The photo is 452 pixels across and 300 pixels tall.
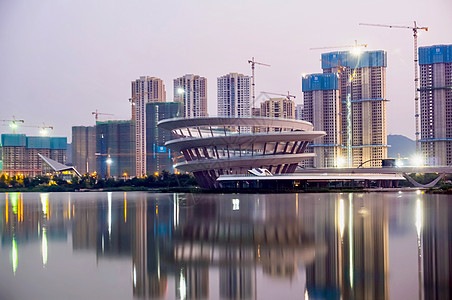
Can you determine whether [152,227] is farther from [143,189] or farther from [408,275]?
[143,189]

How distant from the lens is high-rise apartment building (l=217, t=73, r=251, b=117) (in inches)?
5320

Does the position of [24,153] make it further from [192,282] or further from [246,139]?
[192,282]

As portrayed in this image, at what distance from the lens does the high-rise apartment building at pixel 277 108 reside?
13162 cm

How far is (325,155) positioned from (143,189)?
4141 cm

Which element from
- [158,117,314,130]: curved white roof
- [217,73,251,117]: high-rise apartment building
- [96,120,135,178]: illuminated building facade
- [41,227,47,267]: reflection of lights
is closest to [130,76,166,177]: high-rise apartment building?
[96,120,135,178]: illuminated building facade

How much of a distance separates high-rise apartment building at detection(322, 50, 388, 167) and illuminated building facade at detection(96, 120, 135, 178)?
64316 mm

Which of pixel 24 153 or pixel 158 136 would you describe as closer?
pixel 158 136

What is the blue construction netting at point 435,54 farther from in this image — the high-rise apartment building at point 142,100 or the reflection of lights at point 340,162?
the high-rise apartment building at point 142,100

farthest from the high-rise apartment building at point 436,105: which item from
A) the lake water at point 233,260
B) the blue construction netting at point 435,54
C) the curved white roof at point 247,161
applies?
the lake water at point 233,260

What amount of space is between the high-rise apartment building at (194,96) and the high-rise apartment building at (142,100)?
9594 mm

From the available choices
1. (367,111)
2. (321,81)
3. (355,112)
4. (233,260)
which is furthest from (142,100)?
(233,260)

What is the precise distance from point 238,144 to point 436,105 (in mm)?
51079

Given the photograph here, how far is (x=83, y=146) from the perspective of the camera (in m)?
173

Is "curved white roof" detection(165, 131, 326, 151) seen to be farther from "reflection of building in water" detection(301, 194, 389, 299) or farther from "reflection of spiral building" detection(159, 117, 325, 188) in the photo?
"reflection of building in water" detection(301, 194, 389, 299)
